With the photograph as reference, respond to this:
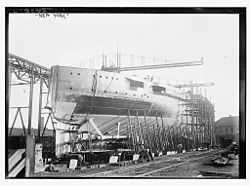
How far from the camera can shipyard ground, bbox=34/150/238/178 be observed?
170cm

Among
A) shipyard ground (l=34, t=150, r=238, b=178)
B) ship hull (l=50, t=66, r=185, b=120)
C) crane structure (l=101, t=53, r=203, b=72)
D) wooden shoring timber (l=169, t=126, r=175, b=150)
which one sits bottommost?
shipyard ground (l=34, t=150, r=238, b=178)

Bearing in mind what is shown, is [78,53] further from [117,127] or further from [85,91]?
[117,127]

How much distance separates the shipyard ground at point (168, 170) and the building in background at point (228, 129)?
0.25 feet

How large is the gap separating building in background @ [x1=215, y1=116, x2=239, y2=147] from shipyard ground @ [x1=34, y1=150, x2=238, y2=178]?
0.25 feet

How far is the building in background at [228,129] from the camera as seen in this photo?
169cm

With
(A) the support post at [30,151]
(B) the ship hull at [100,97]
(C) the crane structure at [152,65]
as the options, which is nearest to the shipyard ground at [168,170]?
(A) the support post at [30,151]

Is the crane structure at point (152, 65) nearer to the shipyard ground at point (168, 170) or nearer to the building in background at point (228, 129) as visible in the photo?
the building in background at point (228, 129)

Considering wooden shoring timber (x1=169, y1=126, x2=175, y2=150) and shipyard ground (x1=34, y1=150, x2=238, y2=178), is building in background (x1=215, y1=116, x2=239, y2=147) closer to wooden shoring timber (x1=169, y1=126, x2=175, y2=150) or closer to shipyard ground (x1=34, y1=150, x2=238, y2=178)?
shipyard ground (x1=34, y1=150, x2=238, y2=178)

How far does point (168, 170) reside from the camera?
1714 millimetres

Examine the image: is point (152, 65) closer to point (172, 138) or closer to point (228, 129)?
point (172, 138)

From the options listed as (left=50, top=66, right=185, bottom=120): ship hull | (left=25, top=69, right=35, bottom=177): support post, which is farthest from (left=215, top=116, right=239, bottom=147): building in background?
(left=25, top=69, right=35, bottom=177): support post

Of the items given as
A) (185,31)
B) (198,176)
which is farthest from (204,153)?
(185,31)

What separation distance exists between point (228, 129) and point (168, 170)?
356 mm

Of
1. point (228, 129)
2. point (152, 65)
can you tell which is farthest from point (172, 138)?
point (152, 65)
